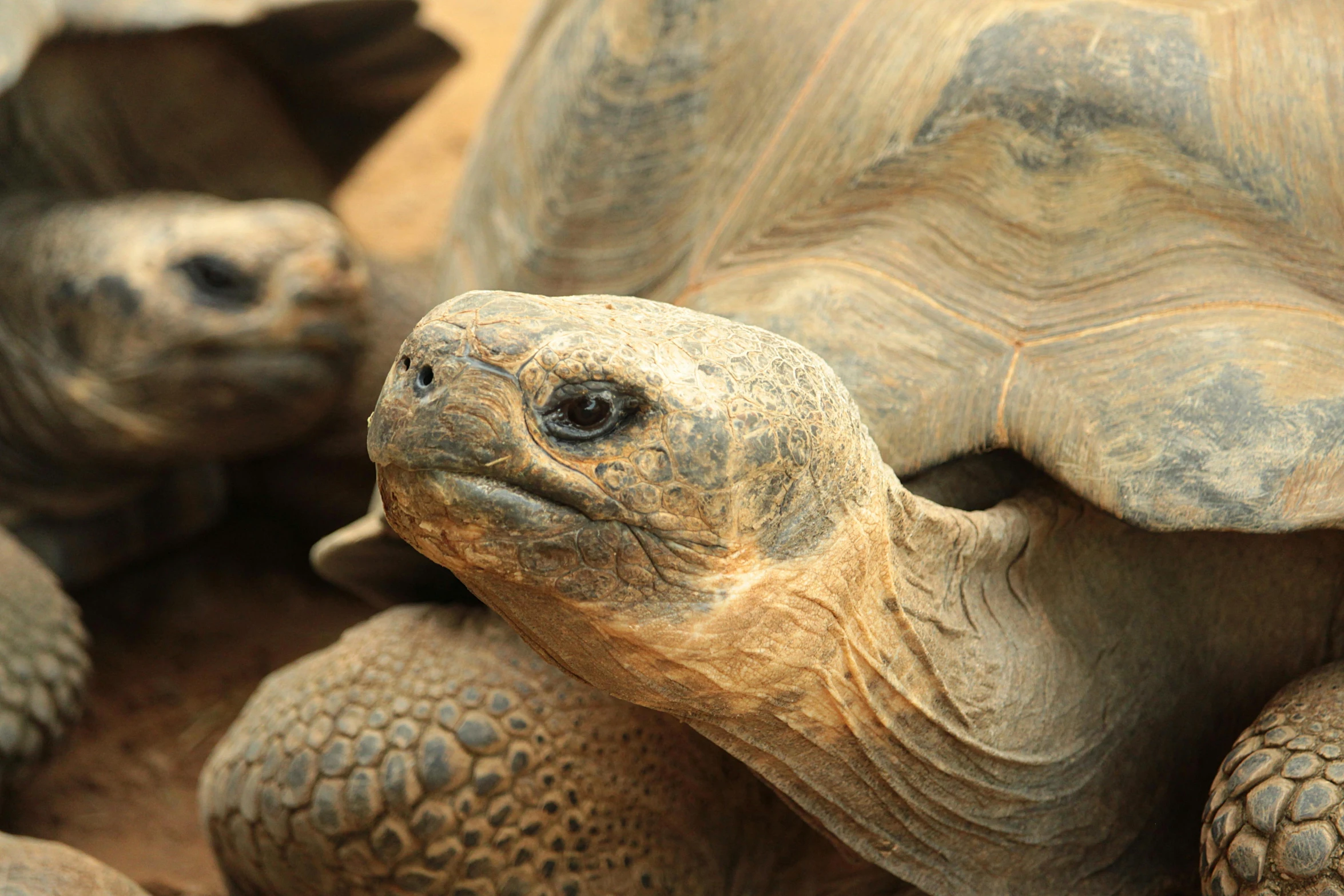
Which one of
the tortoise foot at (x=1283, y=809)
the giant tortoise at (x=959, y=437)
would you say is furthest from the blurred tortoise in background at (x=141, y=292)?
the tortoise foot at (x=1283, y=809)

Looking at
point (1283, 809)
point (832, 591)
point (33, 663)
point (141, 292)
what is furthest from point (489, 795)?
point (141, 292)

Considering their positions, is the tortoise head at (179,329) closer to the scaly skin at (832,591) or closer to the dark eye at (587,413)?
the scaly skin at (832,591)

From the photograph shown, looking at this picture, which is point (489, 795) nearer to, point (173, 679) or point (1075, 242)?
point (1075, 242)

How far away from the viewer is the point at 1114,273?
1.74 meters

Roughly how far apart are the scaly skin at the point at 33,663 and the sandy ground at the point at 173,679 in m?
0.20

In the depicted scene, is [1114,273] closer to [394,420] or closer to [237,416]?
[394,420]

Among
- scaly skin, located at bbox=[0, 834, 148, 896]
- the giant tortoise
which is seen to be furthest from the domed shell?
scaly skin, located at bbox=[0, 834, 148, 896]

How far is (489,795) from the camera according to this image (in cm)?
186

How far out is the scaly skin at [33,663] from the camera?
2.40 meters

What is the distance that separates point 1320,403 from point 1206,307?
0.56 feet

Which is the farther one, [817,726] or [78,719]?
[78,719]

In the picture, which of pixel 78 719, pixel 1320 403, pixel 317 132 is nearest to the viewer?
pixel 1320 403

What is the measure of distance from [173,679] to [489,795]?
60.3 inches

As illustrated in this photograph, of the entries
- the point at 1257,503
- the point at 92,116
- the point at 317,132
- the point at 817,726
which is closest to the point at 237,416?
the point at 92,116
